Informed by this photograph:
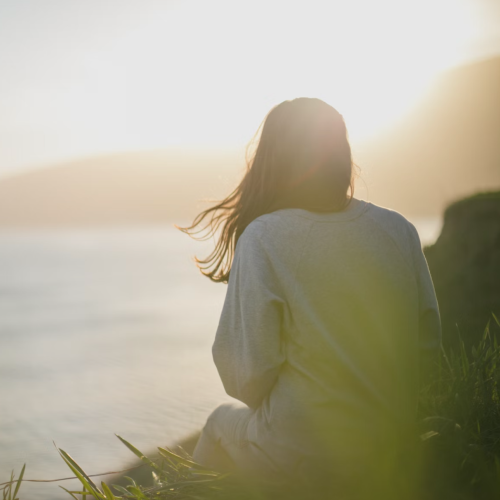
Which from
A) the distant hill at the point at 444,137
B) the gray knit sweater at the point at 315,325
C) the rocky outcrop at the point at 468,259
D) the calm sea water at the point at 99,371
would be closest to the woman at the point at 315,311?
the gray knit sweater at the point at 315,325

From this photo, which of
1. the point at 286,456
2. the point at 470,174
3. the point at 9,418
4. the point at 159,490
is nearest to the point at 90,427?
the point at 9,418

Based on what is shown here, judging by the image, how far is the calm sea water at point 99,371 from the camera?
5.70 m

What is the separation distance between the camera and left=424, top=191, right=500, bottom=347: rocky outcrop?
4.69 m

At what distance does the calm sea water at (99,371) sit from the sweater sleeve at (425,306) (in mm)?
2971

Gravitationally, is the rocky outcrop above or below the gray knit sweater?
below

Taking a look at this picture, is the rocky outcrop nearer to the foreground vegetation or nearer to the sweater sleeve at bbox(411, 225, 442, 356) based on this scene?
the foreground vegetation

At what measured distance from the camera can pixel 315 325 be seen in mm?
1837

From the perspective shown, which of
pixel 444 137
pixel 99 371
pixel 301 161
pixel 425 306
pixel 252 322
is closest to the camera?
pixel 252 322

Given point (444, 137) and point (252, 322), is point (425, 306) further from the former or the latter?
point (444, 137)

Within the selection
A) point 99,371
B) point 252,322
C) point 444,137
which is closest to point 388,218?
point 252,322

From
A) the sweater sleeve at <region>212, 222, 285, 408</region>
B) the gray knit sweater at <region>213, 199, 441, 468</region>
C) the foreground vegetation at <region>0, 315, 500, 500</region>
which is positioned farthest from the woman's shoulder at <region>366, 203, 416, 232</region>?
the foreground vegetation at <region>0, 315, 500, 500</region>

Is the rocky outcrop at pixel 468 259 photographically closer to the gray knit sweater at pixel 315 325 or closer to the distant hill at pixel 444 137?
the gray knit sweater at pixel 315 325

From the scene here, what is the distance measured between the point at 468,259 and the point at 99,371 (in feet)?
16.2

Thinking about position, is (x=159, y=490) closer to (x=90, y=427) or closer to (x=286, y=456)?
(x=286, y=456)
